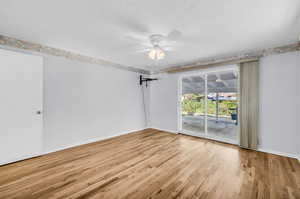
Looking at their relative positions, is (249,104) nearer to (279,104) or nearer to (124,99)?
(279,104)

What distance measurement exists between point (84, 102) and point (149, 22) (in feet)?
9.10

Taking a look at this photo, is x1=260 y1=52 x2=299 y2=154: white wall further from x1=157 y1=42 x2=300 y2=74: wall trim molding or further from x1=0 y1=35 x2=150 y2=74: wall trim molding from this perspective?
x1=0 y1=35 x2=150 y2=74: wall trim molding

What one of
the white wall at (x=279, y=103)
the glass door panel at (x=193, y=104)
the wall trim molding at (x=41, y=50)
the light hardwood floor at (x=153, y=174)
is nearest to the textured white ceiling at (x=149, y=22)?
the wall trim molding at (x=41, y=50)

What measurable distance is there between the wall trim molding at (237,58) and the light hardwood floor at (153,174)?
228cm

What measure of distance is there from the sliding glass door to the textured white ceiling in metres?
1.16

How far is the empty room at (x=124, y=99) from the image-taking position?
1.82 m

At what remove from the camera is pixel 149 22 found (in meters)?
2.05

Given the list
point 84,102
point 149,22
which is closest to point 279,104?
point 149,22

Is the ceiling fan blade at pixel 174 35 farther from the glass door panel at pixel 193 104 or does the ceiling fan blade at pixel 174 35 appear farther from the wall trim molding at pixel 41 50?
the wall trim molding at pixel 41 50

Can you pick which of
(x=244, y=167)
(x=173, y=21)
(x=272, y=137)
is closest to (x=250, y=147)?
(x=272, y=137)

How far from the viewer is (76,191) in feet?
5.93

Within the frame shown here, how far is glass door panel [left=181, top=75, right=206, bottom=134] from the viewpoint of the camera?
4398mm

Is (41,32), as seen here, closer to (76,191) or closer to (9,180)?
(9,180)

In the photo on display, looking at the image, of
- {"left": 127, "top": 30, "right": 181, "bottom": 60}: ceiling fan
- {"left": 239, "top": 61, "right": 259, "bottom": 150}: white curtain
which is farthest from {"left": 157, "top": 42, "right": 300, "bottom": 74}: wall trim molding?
{"left": 127, "top": 30, "right": 181, "bottom": 60}: ceiling fan
